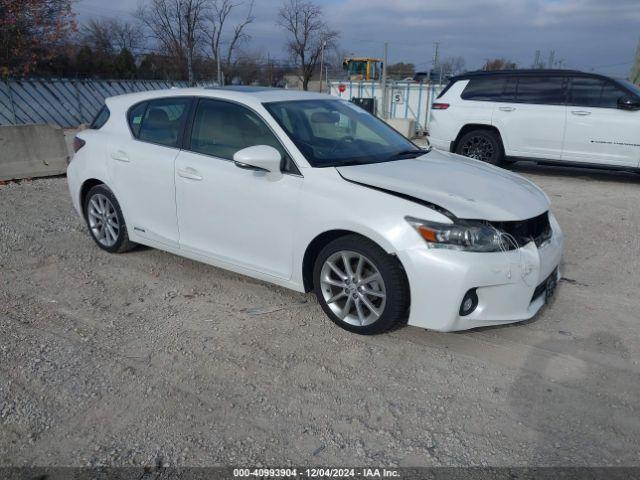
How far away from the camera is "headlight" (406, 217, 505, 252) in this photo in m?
3.22

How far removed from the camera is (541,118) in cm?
894

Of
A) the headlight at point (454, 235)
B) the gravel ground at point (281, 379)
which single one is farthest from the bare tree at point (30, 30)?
the headlight at point (454, 235)

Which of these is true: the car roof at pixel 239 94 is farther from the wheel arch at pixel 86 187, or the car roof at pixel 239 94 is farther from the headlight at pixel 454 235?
the headlight at pixel 454 235

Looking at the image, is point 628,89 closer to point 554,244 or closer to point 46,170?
point 554,244

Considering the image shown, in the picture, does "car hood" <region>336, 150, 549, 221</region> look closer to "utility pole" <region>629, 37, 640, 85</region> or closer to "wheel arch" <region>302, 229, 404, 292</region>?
"wheel arch" <region>302, 229, 404, 292</region>

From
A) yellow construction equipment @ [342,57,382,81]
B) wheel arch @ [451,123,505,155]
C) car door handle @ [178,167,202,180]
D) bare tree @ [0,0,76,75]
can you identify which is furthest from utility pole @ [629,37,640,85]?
bare tree @ [0,0,76,75]

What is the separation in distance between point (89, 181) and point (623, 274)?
5166 millimetres

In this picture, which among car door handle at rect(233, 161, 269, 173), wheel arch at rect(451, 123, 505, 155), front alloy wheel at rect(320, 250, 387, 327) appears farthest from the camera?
wheel arch at rect(451, 123, 505, 155)

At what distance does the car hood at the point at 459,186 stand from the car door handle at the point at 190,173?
1.21 m

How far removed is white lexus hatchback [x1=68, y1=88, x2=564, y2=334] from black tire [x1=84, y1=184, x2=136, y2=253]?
0.02 meters

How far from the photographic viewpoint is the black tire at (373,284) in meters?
3.35

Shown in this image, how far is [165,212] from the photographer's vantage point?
4516mm

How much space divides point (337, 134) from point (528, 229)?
1664mm

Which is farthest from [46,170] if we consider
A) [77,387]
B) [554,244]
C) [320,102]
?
[554,244]
